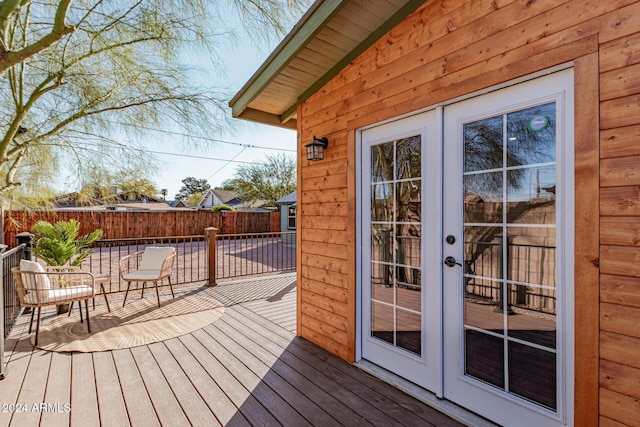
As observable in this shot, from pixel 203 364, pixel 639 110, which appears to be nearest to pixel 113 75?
pixel 203 364

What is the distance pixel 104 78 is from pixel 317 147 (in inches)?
121

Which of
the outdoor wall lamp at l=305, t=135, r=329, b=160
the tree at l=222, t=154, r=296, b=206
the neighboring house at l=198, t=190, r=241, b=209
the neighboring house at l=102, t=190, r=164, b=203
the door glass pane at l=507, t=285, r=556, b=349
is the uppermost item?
the tree at l=222, t=154, r=296, b=206

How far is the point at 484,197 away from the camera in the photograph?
6.12ft

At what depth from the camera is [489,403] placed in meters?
1.83

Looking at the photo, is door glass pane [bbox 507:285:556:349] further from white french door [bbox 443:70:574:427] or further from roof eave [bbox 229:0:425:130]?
roof eave [bbox 229:0:425:130]

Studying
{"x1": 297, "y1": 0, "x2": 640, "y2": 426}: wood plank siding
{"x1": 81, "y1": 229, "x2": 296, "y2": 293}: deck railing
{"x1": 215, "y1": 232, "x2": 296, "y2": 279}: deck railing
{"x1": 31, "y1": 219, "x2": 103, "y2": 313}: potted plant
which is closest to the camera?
{"x1": 297, "y1": 0, "x2": 640, "y2": 426}: wood plank siding

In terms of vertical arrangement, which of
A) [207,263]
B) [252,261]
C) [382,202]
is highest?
[382,202]

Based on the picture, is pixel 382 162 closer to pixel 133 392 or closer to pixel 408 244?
pixel 408 244

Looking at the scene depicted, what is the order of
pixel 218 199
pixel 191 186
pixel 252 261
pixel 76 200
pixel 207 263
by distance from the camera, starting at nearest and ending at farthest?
1. pixel 76 200
2. pixel 207 263
3. pixel 252 261
4. pixel 218 199
5. pixel 191 186

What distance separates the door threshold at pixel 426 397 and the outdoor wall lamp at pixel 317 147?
1.83 m

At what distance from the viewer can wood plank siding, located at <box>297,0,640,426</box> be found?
1340mm

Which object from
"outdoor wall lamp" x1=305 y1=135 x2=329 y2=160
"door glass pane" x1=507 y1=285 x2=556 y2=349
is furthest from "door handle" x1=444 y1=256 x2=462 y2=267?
"outdoor wall lamp" x1=305 y1=135 x2=329 y2=160

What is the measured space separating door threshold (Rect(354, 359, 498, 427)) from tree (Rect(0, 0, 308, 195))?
3078 mm

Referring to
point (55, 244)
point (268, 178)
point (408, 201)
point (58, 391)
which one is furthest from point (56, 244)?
point (268, 178)
